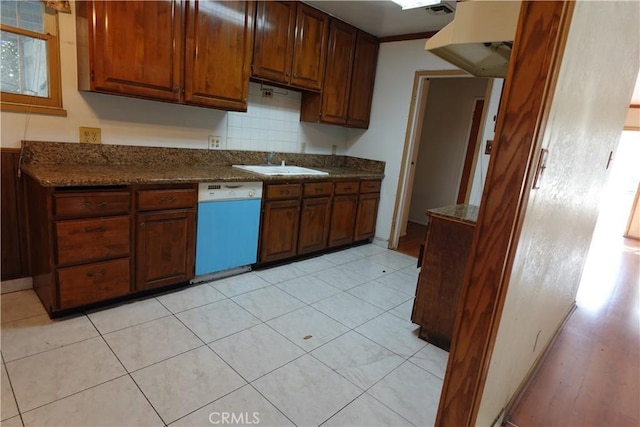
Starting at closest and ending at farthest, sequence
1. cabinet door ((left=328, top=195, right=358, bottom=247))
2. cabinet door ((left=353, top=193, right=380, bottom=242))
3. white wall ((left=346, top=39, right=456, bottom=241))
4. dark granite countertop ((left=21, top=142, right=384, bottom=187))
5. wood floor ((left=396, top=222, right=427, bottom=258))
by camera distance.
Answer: dark granite countertop ((left=21, top=142, right=384, bottom=187))
cabinet door ((left=328, top=195, right=358, bottom=247))
white wall ((left=346, top=39, right=456, bottom=241))
cabinet door ((left=353, top=193, right=380, bottom=242))
wood floor ((left=396, top=222, right=427, bottom=258))

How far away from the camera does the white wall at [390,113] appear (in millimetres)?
3929

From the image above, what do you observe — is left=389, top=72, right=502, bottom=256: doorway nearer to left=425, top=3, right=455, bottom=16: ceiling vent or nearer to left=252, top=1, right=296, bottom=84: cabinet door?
left=425, top=3, right=455, bottom=16: ceiling vent

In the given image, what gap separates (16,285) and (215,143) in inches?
70.3

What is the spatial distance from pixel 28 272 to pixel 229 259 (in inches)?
53.5

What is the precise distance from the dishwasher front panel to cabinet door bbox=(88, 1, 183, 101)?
884mm

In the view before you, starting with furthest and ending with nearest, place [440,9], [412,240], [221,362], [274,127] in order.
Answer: [412,240], [274,127], [440,9], [221,362]

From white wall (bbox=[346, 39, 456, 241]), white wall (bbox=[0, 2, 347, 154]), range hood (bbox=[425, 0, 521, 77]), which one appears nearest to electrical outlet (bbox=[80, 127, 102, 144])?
white wall (bbox=[0, 2, 347, 154])

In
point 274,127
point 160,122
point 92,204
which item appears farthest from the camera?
point 274,127

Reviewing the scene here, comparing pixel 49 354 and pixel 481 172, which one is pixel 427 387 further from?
pixel 481 172

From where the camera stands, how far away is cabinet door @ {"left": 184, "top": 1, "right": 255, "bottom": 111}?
2543mm

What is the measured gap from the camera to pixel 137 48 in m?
2.29

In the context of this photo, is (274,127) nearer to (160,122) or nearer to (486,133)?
(160,122)

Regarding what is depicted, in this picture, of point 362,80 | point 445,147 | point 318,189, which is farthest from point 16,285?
point 445,147

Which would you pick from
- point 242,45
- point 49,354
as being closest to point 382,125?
point 242,45
